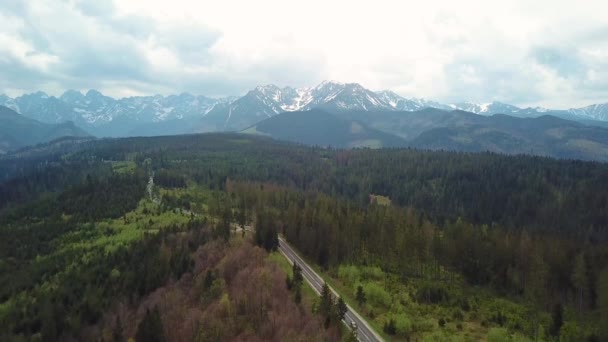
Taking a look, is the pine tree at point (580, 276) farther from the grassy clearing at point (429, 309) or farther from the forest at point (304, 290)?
the grassy clearing at point (429, 309)

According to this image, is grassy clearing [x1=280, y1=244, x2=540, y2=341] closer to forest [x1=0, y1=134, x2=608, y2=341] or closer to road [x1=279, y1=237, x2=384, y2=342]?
forest [x1=0, y1=134, x2=608, y2=341]

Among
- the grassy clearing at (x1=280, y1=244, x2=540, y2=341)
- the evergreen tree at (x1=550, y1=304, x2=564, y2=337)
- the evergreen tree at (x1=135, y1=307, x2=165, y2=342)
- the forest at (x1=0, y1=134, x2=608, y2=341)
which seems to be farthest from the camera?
the evergreen tree at (x1=550, y1=304, x2=564, y2=337)

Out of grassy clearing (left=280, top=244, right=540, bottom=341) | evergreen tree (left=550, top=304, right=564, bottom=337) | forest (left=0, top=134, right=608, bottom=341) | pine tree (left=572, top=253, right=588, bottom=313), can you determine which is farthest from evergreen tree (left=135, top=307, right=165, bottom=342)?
pine tree (left=572, top=253, right=588, bottom=313)

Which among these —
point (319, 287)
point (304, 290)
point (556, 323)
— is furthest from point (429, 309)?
point (304, 290)

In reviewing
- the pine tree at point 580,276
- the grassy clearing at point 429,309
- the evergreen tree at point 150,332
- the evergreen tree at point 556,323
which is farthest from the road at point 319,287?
the pine tree at point 580,276

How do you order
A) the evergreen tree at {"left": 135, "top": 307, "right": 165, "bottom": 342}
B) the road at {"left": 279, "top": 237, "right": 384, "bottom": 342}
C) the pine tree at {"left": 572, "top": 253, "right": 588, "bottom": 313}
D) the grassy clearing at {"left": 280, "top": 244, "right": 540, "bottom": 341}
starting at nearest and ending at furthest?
the road at {"left": 279, "top": 237, "right": 384, "bottom": 342} < the evergreen tree at {"left": 135, "top": 307, "right": 165, "bottom": 342} < the grassy clearing at {"left": 280, "top": 244, "right": 540, "bottom": 341} < the pine tree at {"left": 572, "top": 253, "right": 588, "bottom": 313}

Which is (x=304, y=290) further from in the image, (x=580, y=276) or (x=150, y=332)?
(x=580, y=276)

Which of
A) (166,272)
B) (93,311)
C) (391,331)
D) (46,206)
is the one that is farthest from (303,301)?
(46,206)

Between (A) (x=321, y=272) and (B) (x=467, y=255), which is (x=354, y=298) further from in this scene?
(B) (x=467, y=255)
